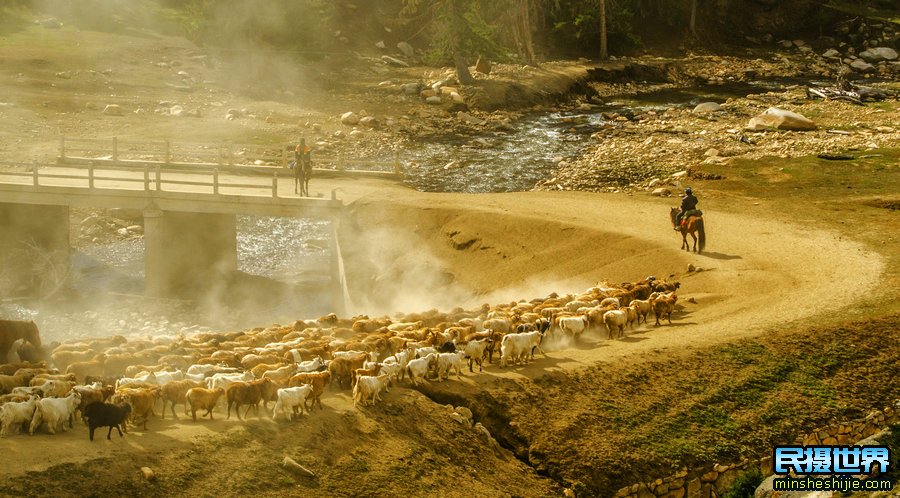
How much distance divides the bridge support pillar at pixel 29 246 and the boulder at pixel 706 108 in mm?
37352

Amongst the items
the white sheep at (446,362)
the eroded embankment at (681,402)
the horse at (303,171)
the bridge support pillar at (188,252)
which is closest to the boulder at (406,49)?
the bridge support pillar at (188,252)

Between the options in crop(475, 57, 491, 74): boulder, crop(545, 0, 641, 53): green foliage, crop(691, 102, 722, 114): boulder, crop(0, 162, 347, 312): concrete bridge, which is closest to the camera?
crop(0, 162, 347, 312): concrete bridge

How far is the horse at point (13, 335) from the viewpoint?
25.4 meters

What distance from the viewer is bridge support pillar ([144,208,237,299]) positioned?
4041cm

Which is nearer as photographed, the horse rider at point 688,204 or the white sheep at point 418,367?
the white sheep at point 418,367

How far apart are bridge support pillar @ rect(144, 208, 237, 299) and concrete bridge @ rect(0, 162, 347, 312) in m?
0.04

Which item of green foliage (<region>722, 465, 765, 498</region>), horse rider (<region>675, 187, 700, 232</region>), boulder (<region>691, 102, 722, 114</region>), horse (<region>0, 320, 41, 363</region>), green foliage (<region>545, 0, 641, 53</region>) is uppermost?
green foliage (<region>545, 0, 641, 53</region>)

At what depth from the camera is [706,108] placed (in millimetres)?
65562

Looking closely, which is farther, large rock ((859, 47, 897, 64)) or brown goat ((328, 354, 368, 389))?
large rock ((859, 47, 897, 64))

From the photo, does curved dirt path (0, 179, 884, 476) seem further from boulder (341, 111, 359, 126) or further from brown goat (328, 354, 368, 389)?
boulder (341, 111, 359, 126)

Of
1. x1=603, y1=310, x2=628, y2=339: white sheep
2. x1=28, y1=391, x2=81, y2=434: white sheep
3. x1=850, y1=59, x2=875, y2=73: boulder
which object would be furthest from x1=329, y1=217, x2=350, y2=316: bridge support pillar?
x1=850, y1=59, x2=875, y2=73: boulder

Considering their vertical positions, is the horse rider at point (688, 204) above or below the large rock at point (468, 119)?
below

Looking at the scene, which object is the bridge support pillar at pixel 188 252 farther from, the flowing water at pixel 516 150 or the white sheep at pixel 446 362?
the white sheep at pixel 446 362

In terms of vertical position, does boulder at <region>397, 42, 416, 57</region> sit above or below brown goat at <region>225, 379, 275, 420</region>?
above
